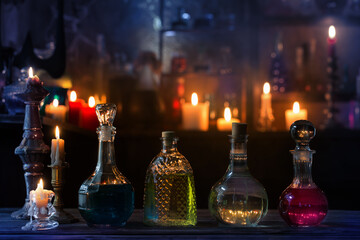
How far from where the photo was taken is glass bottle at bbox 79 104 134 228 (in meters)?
0.86

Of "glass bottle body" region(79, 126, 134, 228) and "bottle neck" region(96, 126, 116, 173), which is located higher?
"bottle neck" region(96, 126, 116, 173)

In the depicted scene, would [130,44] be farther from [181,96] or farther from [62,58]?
[62,58]

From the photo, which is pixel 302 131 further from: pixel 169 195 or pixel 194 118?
pixel 194 118

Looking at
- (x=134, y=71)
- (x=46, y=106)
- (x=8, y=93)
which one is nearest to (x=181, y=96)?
(x=134, y=71)

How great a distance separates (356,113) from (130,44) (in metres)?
1.34

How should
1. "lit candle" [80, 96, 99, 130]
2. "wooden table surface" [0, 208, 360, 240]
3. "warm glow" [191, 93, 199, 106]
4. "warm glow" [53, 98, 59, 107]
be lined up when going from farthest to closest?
1. "warm glow" [191, 93, 199, 106]
2. "lit candle" [80, 96, 99, 130]
3. "warm glow" [53, 98, 59, 107]
4. "wooden table surface" [0, 208, 360, 240]

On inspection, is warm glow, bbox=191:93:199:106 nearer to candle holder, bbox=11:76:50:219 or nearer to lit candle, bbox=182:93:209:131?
lit candle, bbox=182:93:209:131

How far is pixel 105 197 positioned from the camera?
86 cm

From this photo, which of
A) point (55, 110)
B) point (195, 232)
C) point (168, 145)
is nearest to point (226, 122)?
point (55, 110)

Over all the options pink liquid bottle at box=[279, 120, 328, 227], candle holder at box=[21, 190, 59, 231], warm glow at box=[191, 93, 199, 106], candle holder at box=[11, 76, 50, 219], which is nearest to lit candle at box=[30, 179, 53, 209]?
candle holder at box=[21, 190, 59, 231]

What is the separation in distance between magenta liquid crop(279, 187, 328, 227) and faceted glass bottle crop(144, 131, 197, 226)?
0.16 meters

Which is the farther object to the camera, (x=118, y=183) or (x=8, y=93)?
(x=8, y=93)

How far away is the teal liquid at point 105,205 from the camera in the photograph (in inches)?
33.9

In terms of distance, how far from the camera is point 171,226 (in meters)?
0.88
